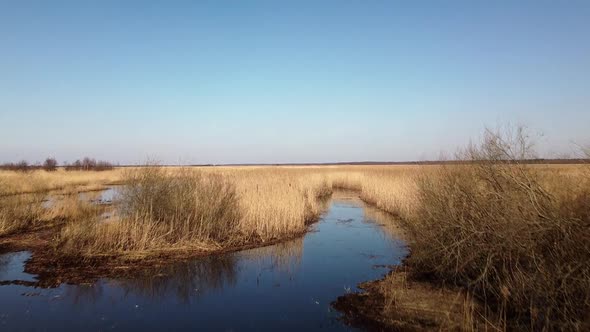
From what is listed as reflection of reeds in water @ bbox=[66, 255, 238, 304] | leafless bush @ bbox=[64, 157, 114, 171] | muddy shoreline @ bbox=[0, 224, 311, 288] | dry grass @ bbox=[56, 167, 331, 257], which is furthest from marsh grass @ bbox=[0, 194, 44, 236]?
leafless bush @ bbox=[64, 157, 114, 171]

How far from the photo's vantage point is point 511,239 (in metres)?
5.08

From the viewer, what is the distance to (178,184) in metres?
11.4

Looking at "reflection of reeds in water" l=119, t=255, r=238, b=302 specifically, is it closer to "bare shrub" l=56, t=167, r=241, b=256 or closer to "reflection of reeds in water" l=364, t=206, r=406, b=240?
"bare shrub" l=56, t=167, r=241, b=256

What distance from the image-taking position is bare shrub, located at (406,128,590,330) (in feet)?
14.3

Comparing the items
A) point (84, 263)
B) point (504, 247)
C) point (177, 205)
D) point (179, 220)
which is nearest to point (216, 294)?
point (84, 263)

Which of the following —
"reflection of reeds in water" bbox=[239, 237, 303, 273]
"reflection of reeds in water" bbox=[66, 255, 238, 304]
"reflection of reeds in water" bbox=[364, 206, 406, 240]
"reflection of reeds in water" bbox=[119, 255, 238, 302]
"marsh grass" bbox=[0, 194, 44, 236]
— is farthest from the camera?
"reflection of reeds in water" bbox=[364, 206, 406, 240]

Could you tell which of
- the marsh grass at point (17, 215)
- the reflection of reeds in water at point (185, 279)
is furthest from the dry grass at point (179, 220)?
the marsh grass at point (17, 215)

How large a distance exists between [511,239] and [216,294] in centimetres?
503

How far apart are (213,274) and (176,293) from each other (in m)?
1.31

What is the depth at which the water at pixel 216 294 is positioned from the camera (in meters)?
5.49

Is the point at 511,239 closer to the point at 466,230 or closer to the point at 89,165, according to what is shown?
the point at 466,230

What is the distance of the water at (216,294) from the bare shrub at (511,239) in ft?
6.59

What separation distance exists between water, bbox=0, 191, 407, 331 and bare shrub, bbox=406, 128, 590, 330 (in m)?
2.01

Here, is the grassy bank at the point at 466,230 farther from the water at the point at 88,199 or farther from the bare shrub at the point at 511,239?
the water at the point at 88,199
